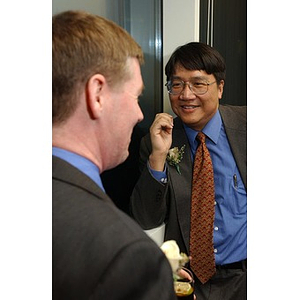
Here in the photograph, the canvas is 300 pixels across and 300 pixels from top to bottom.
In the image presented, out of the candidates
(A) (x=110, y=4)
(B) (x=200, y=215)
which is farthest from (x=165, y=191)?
(A) (x=110, y=4)

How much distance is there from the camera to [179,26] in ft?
3.84

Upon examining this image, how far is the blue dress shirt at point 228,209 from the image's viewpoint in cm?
103

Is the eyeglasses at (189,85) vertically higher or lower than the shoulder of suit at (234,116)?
higher

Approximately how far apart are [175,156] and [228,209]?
19 cm

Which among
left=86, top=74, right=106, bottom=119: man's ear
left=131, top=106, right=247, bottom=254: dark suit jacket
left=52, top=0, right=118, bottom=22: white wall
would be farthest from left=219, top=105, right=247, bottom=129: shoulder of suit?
left=86, top=74, right=106, bottom=119: man's ear

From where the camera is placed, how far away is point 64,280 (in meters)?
0.43

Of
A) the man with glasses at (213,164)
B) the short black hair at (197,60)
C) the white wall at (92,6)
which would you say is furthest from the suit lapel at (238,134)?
the white wall at (92,6)

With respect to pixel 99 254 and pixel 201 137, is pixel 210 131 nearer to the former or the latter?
pixel 201 137

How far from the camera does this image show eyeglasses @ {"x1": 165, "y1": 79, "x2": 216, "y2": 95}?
1032 mm

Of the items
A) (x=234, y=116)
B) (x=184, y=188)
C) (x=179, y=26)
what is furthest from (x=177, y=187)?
(x=179, y=26)

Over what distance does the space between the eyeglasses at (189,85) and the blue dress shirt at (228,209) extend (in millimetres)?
121

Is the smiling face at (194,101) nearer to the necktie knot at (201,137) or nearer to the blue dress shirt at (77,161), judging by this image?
the necktie knot at (201,137)
